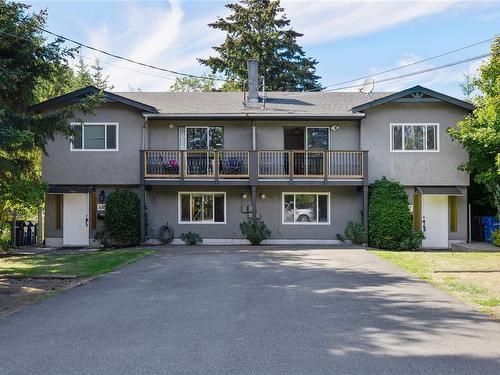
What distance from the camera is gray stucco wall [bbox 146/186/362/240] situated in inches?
827

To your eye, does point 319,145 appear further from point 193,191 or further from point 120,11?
Result: point 120,11

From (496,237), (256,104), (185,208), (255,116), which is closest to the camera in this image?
(496,237)

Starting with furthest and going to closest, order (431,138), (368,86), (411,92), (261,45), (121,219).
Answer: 1. (261,45)
2. (368,86)
3. (431,138)
4. (411,92)
5. (121,219)

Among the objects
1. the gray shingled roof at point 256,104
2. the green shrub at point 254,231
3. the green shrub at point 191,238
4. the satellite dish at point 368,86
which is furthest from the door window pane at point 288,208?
the satellite dish at point 368,86

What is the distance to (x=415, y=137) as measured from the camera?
2094 centimetres

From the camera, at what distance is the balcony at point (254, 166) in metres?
19.9

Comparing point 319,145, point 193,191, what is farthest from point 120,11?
point 319,145

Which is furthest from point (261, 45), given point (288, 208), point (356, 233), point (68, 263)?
point (68, 263)

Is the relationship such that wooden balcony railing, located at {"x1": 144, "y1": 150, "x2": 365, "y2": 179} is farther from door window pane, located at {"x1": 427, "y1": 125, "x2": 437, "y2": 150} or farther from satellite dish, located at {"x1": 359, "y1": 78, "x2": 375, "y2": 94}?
satellite dish, located at {"x1": 359, "y1": 78, "x2": 375, "y2": 94}

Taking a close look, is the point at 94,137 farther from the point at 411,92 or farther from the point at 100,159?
the point at 411,92

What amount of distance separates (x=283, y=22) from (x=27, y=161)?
29.8 m

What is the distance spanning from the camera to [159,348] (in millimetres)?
6387

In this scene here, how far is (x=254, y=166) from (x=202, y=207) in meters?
3.09

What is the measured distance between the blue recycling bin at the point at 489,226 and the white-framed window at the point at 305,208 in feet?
22.3
